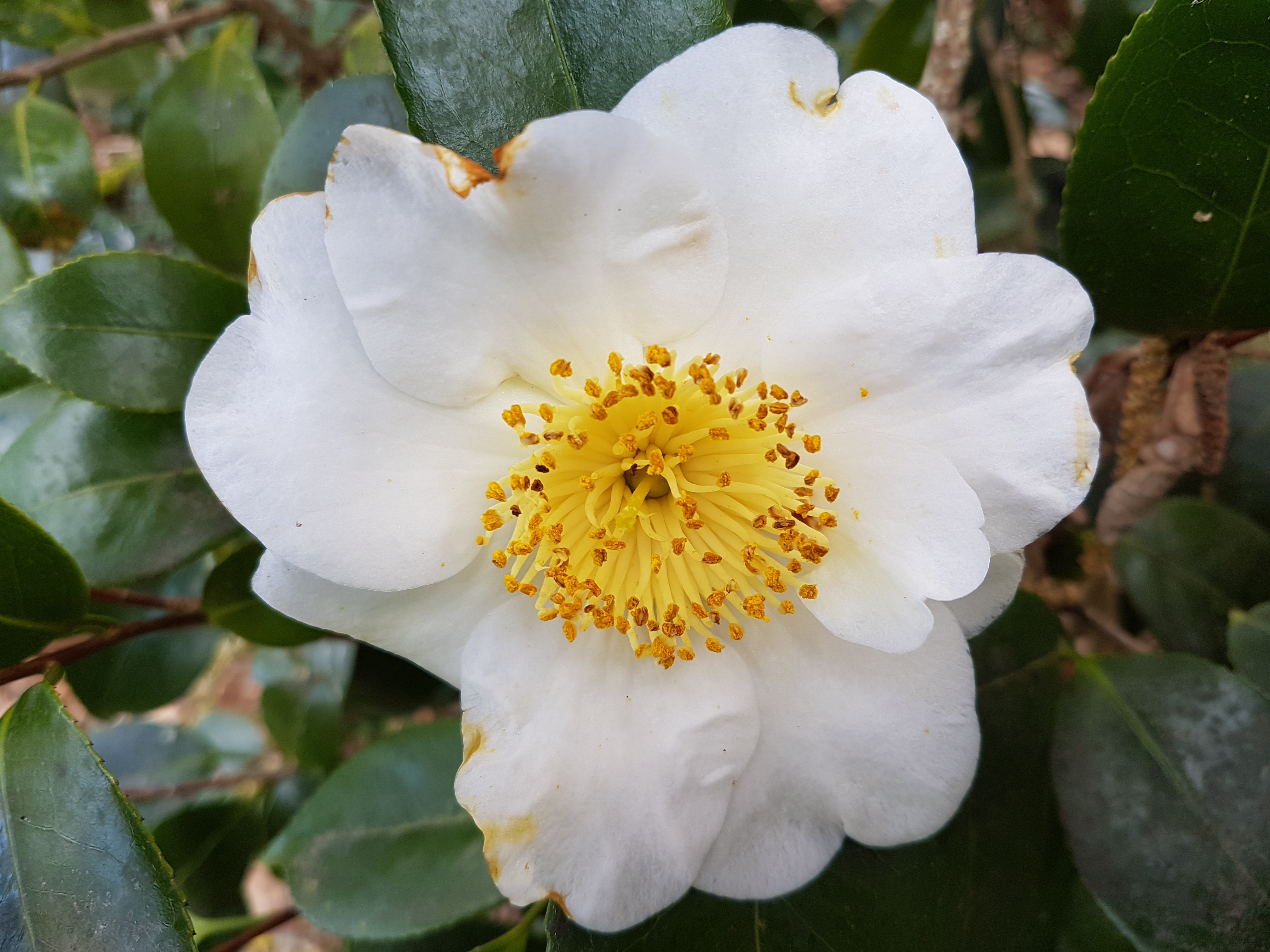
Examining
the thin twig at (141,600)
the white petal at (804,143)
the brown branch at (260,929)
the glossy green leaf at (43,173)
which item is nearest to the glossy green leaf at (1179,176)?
the white petal at (804,143)

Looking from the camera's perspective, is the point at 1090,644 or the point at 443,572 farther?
the point at 1090,644

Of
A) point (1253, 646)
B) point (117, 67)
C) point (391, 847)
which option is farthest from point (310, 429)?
point (117, 67)

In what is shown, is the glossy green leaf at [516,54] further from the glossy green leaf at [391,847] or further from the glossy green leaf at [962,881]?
the glossy green leaf at [391,847]

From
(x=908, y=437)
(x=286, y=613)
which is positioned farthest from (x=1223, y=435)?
(x=286, y=613)

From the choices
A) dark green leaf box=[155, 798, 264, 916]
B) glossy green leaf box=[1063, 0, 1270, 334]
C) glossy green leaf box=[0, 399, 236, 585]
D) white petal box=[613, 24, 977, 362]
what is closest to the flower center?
white petal box=[613, 24, 977, 362]

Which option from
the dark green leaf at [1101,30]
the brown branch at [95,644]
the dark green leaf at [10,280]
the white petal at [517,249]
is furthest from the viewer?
the dark green leaf at [1101,30]

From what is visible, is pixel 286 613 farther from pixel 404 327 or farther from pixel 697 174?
pixel 697 174

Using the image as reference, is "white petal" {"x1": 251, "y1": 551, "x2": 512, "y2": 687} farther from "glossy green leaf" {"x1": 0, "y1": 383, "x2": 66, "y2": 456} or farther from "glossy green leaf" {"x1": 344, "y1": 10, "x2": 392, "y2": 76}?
"glossy green leaf" {"x1": 344, "y1": 10, "x2": 392, "y2": 76}
